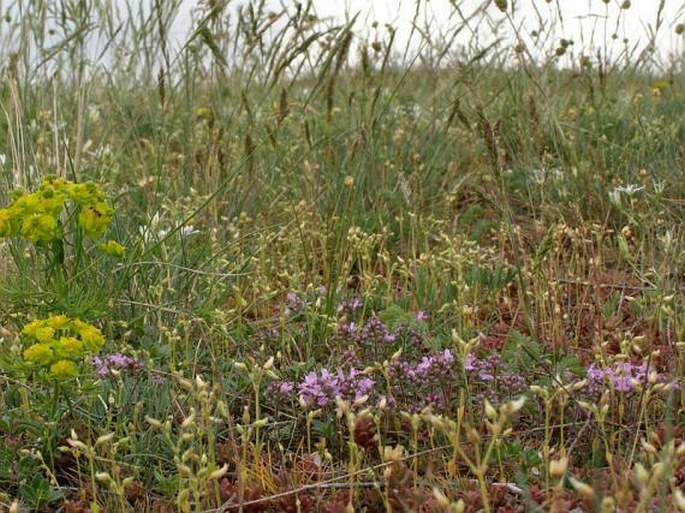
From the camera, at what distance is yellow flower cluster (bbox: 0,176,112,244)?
1.80 metres

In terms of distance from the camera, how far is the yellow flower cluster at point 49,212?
5.90 feet

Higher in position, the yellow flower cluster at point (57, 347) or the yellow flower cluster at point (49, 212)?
the yellow flower cluster at point (49, 212)

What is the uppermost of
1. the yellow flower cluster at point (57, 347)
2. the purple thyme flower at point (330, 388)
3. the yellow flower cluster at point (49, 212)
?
the yellow flower cluster at point (49, 212)

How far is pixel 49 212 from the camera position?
1810 millimetres

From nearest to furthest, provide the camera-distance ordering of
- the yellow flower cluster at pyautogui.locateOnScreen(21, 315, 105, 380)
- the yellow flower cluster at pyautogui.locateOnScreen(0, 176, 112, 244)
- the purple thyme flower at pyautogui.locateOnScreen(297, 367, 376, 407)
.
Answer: the yellow flower cluster at pyautogui.locateOnScreen(21, 315, 105, 380)
the yellow flower cluster at pyautogui.locateOnScreen(0, 176, 112, 244)
the purple thyme flower at pyautogui.locateOnScreen(297, 367, 376, 407)

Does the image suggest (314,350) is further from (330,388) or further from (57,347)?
(57,347)

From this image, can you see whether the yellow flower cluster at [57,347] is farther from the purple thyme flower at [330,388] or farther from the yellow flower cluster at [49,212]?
the purple thyme flower at [330,388]

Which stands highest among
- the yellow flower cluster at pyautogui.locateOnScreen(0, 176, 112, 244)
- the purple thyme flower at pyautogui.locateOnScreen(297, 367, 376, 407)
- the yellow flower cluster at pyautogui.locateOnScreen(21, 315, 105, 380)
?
the yellow flower cluster at pyautogui.locateOnScreen(0, 176, 112, 244)

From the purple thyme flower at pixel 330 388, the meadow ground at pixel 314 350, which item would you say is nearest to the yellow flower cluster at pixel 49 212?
the meadow ground at pixel 314 350

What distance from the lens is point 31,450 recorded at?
1849mm

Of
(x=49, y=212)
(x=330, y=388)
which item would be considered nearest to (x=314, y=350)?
(x=330, y=388)

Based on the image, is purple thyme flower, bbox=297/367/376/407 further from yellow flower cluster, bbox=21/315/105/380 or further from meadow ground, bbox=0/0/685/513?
yellow flower cluster, bbox=21/315/105/380

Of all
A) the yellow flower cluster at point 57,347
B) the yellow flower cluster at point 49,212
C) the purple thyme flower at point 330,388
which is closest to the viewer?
the yellow flower cluster at point 57,347

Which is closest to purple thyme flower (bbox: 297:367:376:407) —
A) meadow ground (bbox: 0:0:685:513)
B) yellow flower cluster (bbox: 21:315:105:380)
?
meadow ground (bbox: 0:0:685:513)
